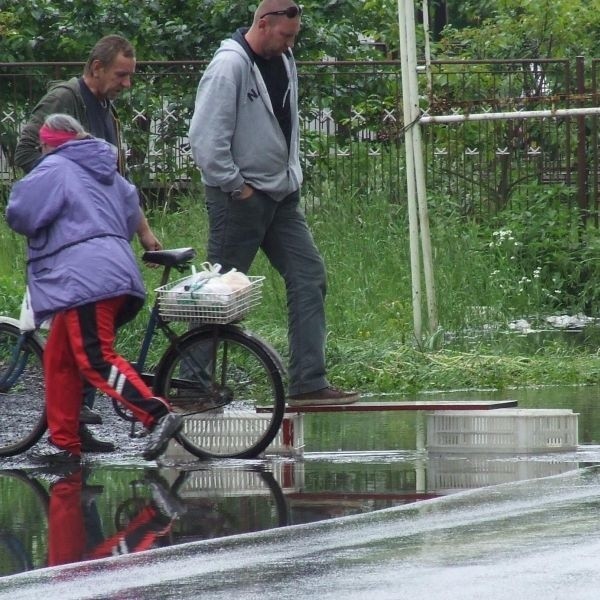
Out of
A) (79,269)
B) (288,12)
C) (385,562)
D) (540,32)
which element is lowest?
(385,562)

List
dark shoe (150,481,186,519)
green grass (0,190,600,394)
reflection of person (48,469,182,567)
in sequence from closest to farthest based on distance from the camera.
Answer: reflection of person (48,469,182,567), dark shoe (150,481,186,519), green grass (0,190,600,394)

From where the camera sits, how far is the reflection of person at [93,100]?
27.2 feet

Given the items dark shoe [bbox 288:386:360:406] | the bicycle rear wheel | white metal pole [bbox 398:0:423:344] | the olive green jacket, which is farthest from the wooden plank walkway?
white metal pole [bbox 398:0:423:344]

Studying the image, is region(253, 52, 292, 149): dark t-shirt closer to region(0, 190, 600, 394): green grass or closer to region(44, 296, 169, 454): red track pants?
region(44, 296, 169, 454): red track pants

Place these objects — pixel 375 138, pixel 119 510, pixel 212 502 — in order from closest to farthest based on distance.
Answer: pixel 119 510, pixel 212 502, pixel 375 138

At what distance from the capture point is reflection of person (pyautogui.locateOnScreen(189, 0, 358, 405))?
816 centimetres

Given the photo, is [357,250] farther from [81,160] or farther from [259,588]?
[259,588]

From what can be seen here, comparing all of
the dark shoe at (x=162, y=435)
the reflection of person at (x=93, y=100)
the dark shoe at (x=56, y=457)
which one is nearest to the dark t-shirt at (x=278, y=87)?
the reflection of person at (x=93, y=100)

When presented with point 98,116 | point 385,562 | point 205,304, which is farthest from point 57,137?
point 385,562

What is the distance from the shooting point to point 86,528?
6398 mm

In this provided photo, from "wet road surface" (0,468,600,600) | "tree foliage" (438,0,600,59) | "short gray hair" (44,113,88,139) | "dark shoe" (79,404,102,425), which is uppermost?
"tree foliage" (438,0,600,59)

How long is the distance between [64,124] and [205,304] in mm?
1091

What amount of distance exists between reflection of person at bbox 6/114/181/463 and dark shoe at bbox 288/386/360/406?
0.76 metres

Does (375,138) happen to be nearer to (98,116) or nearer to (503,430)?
(98,116)
